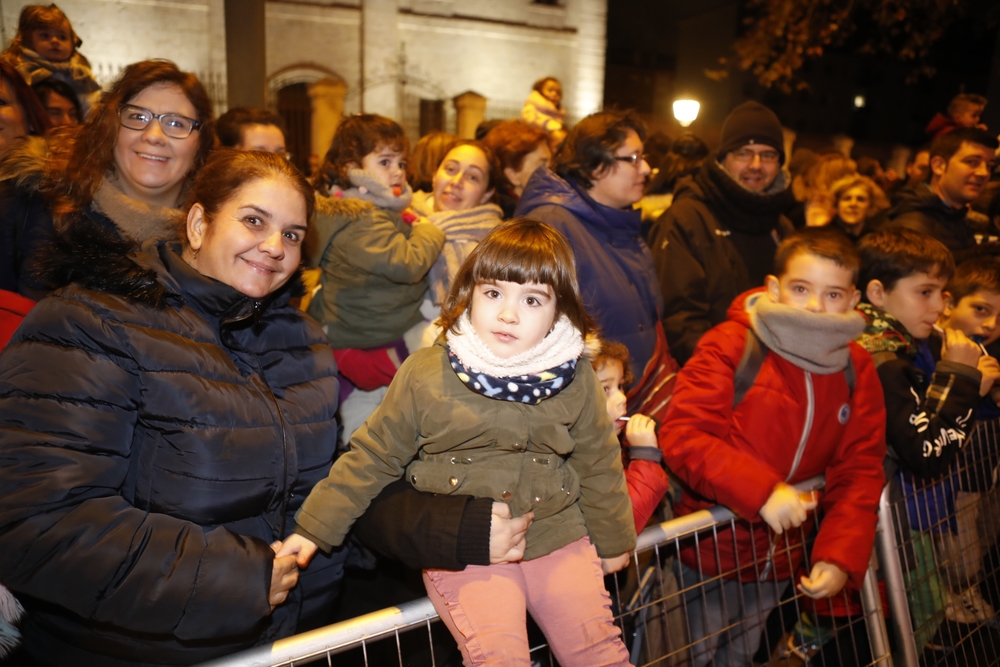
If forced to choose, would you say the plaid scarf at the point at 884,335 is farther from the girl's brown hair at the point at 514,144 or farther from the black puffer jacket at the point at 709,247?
the girl's brown hair at the point at 514,144

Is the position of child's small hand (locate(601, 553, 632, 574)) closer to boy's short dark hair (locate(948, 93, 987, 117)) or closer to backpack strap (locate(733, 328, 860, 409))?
backpack strap (locate(733, 328, 860, 409))

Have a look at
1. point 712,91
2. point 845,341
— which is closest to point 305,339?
point 845,341

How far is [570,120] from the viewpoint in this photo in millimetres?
22812

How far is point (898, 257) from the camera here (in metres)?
3.61

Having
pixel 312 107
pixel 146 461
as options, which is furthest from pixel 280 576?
pixel 312 107

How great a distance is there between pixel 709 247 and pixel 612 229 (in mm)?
882

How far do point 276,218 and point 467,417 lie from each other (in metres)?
0.89

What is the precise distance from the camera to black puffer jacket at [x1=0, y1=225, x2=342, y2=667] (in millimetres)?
1615

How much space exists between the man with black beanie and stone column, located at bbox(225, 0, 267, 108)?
13.6 ft

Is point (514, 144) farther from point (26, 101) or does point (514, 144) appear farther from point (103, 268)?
point (103, 268)

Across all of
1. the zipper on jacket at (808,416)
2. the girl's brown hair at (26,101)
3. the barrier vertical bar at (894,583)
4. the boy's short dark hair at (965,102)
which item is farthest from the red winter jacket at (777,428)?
the boy's short dark hair at (965,102)

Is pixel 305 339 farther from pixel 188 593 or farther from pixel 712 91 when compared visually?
pixel 712 91

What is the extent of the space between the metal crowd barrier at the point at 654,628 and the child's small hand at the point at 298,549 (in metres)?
0.22

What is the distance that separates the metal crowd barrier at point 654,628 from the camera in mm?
1827
